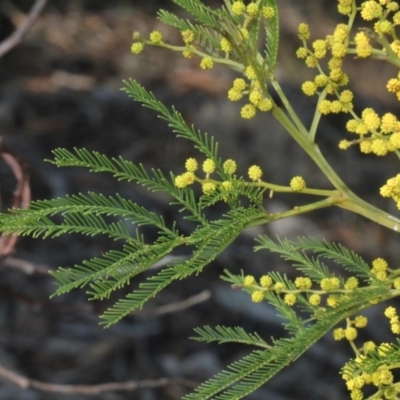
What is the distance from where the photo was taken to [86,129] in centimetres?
312

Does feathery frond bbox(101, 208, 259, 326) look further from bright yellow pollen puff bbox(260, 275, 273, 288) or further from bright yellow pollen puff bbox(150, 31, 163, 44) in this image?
bright yellow pollen puff bbox(150, 31, 163, 44)

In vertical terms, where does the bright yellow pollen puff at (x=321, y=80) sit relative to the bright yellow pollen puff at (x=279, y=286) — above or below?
above

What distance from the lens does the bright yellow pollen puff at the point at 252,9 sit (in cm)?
87

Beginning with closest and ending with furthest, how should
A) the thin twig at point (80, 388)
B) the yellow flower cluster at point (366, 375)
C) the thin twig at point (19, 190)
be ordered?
the yellow flower cluster at point (366, 375) < the thin twig at point (19, 190) < the thin twig at point (80, 388)

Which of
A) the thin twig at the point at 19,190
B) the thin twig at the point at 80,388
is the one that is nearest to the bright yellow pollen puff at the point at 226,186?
the thin twig at the point at 19,190

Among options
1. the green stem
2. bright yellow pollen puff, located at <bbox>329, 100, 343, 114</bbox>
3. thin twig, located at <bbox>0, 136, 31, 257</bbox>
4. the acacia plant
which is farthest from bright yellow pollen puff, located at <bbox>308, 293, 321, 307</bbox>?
thin twig, located at <bbox>0, 136, 31, 257</bbox>

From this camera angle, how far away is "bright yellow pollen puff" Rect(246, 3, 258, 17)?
2.84 feet

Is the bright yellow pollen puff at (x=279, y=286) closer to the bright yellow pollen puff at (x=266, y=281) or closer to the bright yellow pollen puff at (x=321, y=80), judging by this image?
the bright yellow pollen puff at (x=266, y=281)

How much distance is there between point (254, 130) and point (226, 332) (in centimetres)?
225

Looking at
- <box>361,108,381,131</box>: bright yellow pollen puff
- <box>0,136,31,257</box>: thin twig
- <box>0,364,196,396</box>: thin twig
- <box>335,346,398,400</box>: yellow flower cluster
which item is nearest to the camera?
<box>335,346,398,400</box>: yellow flower cluster

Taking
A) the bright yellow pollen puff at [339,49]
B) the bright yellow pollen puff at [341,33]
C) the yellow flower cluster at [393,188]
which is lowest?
the yellow flower cluster at [393,188]

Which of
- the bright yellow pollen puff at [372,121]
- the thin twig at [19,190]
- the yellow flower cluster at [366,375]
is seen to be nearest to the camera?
the yellow flower cluster at [366,375]

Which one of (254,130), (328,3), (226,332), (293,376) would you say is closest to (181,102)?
(254,130)

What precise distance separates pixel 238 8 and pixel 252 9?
0.06 feet
